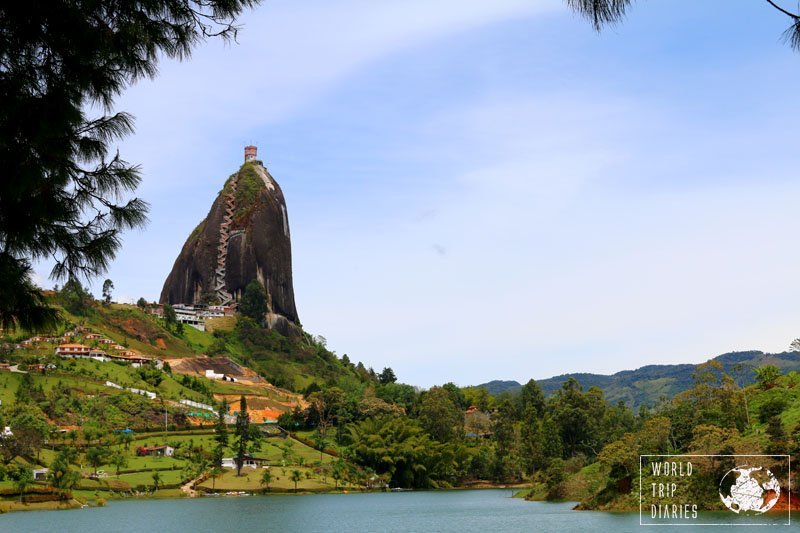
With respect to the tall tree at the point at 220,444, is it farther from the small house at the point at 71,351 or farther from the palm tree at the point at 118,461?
the small house at the point at 71,351

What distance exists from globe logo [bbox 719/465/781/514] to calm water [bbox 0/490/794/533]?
2.22m

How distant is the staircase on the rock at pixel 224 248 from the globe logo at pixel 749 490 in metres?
114

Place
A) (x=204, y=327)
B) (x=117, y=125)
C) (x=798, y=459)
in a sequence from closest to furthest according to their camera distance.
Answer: (x=117, y=125) → (x=798, y=459) → (x=204, y=327)

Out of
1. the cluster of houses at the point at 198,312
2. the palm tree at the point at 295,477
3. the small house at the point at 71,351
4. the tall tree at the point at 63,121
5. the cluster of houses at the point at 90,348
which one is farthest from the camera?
the cluster of houses at the point at 198,312

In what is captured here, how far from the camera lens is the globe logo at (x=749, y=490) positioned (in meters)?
32.2

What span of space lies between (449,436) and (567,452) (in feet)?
49.7

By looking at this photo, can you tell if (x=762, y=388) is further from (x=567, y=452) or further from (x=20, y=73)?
(x=20, y=73)

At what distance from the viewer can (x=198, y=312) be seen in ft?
438

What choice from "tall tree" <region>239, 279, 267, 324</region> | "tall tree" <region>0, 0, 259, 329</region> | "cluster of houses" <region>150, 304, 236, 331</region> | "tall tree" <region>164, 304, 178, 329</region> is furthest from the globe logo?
"tall tree" <region>239, 279, 267, 324</region>

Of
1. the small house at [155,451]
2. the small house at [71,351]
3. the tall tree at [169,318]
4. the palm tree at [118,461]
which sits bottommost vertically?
the palm tree at [118,461]

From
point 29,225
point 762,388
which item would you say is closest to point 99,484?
point 762,388

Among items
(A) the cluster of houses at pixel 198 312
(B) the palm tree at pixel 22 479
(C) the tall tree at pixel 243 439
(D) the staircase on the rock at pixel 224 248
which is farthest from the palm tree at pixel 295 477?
(D) the staircase on the rock at pixel 224 248

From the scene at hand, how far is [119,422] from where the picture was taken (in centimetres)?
7212

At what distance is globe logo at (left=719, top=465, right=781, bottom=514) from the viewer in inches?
1270
